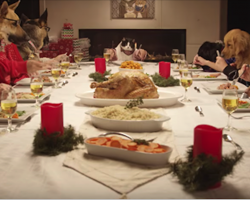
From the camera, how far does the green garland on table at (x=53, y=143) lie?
1.08m

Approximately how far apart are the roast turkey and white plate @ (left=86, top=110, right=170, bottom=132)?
46 cm

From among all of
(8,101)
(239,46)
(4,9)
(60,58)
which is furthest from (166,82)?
(4,9)

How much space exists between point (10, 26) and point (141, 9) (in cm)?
323

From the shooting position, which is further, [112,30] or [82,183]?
[112,30]

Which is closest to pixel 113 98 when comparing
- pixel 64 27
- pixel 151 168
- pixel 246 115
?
pixel 246 115

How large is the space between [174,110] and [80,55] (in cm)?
214

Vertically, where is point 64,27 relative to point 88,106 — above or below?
above

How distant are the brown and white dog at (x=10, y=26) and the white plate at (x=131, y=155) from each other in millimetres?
3215

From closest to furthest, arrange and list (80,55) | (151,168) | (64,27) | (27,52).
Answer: (151,168) → (80,55) → (27,52) → (64,27)

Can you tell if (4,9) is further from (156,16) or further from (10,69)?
(156,16)

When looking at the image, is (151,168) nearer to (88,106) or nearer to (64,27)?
(88,106)

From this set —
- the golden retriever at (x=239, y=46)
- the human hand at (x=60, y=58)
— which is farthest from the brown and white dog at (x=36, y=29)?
the golden retriever at (x=239, y=46)

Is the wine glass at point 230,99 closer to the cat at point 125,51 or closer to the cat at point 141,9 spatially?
the cat at point 125,51

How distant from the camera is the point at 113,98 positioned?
70.5 inches
